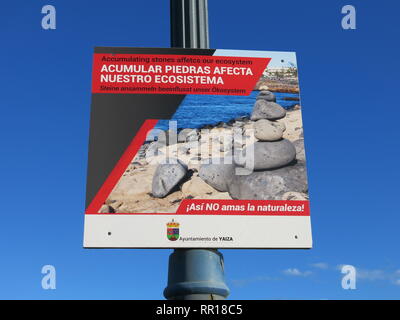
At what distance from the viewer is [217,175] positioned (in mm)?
5512

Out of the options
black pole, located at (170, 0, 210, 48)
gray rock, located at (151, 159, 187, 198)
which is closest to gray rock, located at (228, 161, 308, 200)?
gray rock, located at (151, 159, 187, 198)

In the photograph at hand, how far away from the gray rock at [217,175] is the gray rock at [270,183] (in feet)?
0.19

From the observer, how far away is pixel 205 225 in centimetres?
510

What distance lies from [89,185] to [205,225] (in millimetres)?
1158

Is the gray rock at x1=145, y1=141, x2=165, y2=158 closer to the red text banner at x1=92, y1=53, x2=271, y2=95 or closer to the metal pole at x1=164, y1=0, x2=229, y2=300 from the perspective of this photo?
the red text banner at x1=92, y1=53, x2=271, y2=95

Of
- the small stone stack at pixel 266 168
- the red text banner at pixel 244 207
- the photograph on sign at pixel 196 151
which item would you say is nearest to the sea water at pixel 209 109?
the photograph on sign at pixel 196 151

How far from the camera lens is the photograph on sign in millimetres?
5102

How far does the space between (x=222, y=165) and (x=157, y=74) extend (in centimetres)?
115

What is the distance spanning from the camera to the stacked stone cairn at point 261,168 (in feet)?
17.8

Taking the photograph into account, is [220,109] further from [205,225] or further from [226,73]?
[205,225]

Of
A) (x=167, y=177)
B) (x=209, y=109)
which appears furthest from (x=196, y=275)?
(x=209, y=109)

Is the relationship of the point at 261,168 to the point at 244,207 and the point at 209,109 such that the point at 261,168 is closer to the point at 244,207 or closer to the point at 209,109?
the point at 244,207
